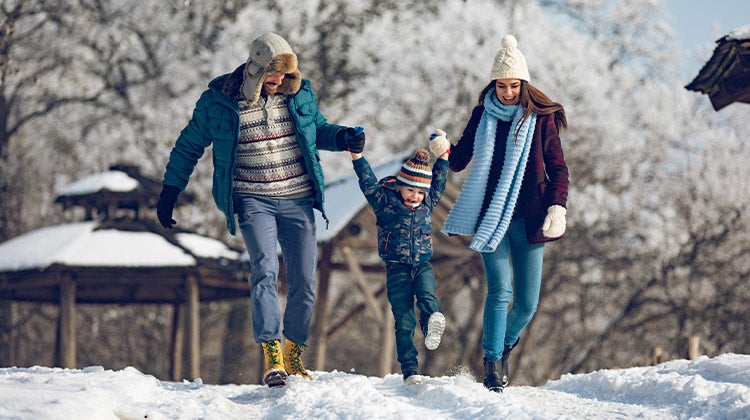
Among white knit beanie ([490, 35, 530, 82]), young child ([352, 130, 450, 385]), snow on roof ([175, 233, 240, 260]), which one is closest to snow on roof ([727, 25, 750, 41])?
white knit beanie ([490, 35, 530, 82])

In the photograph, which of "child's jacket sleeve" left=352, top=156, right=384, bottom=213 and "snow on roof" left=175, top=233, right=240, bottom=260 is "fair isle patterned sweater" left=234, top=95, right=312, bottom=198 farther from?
"snow on roof" left=175, top=233, right=240, bottom=260

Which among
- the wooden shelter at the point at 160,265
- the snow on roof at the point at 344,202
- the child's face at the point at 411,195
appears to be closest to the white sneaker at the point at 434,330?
the child's face at the point at 411,195

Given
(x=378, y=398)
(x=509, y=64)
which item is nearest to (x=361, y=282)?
(x=509, y=64)

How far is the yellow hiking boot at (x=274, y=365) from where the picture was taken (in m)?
6.54

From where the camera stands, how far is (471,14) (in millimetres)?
28125

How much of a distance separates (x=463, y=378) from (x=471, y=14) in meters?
21.9

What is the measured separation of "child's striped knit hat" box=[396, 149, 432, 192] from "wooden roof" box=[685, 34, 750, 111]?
3.59 m

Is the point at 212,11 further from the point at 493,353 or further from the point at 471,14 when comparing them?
the point at 493,353

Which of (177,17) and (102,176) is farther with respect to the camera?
(177,17)

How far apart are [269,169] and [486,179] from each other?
4.14ft

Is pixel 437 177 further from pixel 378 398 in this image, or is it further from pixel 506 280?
pixel 378 398

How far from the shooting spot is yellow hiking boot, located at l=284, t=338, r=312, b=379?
7.01 meters

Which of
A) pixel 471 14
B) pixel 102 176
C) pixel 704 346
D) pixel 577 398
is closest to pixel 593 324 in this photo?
pixel 704 346

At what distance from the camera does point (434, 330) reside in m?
6.60
